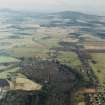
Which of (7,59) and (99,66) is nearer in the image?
(99,66)

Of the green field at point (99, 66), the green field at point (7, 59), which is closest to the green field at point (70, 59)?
the green field at point (99, 66)

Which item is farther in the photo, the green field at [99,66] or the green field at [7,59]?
the green field at [7,59]

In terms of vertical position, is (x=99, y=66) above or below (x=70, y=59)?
below

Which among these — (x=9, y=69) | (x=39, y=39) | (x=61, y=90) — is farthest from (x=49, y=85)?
(x=39, y=39)

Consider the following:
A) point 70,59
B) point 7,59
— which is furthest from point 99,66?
point 7,59

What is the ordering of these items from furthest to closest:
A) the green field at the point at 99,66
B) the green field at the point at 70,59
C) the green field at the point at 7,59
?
the green field at the point at 7,59 → the green field at the point at 70,59 → the green field at the point at 99,66

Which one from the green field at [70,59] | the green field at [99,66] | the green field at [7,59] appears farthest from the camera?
the green field at [7,59]

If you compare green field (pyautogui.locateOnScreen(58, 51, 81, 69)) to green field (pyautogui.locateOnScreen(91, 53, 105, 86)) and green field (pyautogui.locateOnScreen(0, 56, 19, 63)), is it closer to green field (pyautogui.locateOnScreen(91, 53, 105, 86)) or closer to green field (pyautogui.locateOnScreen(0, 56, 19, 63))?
green field (pyautogui.locateOnScreen(91, 53, 105, 86))

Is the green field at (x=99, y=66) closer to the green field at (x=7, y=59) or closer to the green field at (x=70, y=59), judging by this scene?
the green field at (x=70, y=59)

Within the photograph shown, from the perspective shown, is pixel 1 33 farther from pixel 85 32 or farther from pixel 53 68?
pixel 53 68

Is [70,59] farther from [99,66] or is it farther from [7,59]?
[7,59]

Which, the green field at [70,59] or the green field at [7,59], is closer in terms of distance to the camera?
the green field at [70,59]
